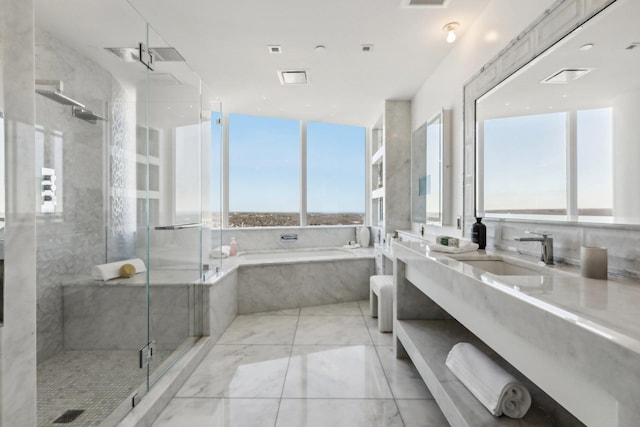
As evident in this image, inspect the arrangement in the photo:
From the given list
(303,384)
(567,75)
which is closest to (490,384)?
(303,384)

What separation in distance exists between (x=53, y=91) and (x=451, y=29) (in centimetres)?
283

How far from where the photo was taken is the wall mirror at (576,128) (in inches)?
43.7

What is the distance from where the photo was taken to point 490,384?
1.25m

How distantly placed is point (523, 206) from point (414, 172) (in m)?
1.90

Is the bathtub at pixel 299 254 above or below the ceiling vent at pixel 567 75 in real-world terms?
below

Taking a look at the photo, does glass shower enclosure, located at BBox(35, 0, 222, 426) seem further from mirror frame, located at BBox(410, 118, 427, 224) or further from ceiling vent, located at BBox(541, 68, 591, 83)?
ceiling vent, located at BBox(541, 68, 591, 83)

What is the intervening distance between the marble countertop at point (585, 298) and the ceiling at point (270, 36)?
1870 millimetres

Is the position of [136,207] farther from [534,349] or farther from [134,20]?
[534,349]

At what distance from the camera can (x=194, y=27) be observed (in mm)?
2305

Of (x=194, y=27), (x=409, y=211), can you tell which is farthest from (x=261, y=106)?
(x=409, y=211)

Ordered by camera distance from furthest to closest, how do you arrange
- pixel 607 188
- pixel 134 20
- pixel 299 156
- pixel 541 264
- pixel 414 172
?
pixel 299 156 → pixel 414 172 → pixel 134 20 → pixel 541 264 → pixel 607 188

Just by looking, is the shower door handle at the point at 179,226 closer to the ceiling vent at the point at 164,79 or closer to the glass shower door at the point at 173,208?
the glass shower door at the point at 173,208

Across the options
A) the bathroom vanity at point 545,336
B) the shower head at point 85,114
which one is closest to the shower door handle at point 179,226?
the shower head at point 85,114

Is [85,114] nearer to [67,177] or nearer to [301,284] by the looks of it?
[67,177]
